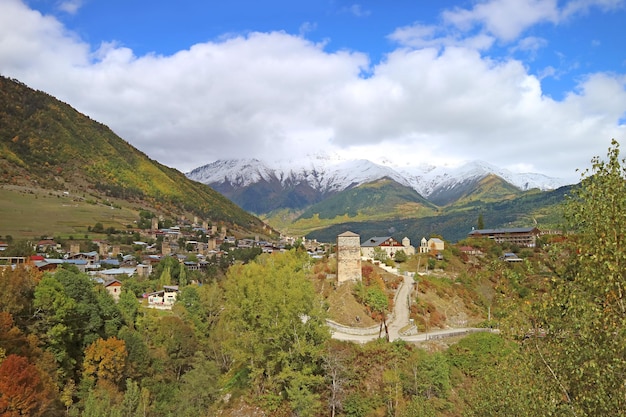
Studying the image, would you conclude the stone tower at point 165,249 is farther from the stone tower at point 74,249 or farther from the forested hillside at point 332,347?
the forested hillside at point 332,347

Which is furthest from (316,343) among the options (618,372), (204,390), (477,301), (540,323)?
(477,301)

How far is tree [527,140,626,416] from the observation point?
358 inches

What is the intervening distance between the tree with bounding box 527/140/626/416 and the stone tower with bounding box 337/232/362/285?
35.6 m

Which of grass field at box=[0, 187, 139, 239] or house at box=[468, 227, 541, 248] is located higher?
grass field at box=[0, 187, 139, 239]

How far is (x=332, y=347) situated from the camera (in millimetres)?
32031

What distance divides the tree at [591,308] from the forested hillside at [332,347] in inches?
1.6

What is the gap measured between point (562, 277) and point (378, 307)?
34380 millimetres

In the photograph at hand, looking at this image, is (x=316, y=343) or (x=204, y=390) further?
(x=204, y=390)

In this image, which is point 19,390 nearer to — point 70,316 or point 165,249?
point 70,316

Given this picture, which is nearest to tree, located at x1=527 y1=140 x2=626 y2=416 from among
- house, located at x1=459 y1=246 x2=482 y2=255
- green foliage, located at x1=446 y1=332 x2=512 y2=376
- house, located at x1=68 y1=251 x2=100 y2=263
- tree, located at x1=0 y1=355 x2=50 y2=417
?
green foliage, located at x1=446 y1=332 x2=512 y2=376

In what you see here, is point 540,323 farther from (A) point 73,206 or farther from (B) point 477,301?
(A) point 73,206

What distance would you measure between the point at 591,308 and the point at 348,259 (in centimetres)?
3802

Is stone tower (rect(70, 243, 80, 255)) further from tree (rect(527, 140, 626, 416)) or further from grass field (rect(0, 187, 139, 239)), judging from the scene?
tree (rect(527, 140, 626, 416))

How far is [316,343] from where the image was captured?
30.3 meters
